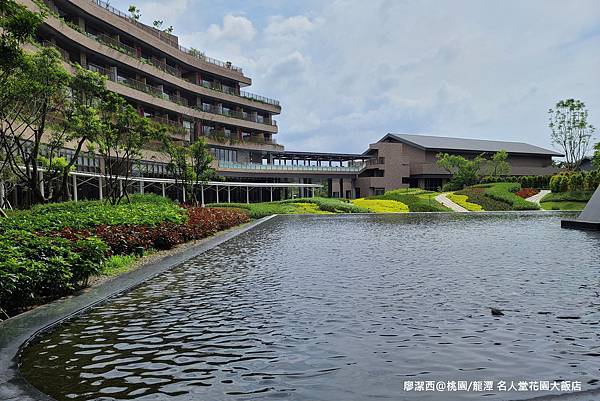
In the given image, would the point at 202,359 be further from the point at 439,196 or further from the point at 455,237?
the point at 439,196

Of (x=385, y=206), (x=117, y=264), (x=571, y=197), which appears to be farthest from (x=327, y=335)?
(x=571, y=197)

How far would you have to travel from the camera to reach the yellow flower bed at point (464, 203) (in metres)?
42.1

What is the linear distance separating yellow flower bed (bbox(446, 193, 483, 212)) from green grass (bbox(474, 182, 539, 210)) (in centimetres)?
213

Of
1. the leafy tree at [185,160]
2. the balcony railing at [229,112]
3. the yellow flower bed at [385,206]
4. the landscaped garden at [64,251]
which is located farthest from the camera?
the balcony railing at [229,112]

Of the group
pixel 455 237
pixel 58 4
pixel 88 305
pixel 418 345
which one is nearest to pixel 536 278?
pixel 418 345

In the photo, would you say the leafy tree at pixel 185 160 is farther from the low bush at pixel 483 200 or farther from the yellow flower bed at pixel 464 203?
the low bush at pixel 483 200

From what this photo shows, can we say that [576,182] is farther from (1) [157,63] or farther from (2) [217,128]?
(1) [157,63]

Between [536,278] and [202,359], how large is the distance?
651cm

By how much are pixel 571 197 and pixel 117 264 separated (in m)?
40.6

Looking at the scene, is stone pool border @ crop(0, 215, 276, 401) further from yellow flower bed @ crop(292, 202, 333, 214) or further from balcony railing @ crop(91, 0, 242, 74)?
balcony railing @ crop(91, 0, 242, 74)

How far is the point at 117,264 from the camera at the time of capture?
11.3 metres

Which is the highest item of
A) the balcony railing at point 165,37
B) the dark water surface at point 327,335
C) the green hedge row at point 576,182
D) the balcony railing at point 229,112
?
the balcony railing at point 165,37

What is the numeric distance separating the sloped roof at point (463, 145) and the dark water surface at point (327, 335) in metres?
59.1

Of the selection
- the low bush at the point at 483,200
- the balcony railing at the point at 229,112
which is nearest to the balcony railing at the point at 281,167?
the balcony railing at the point at 229,112
